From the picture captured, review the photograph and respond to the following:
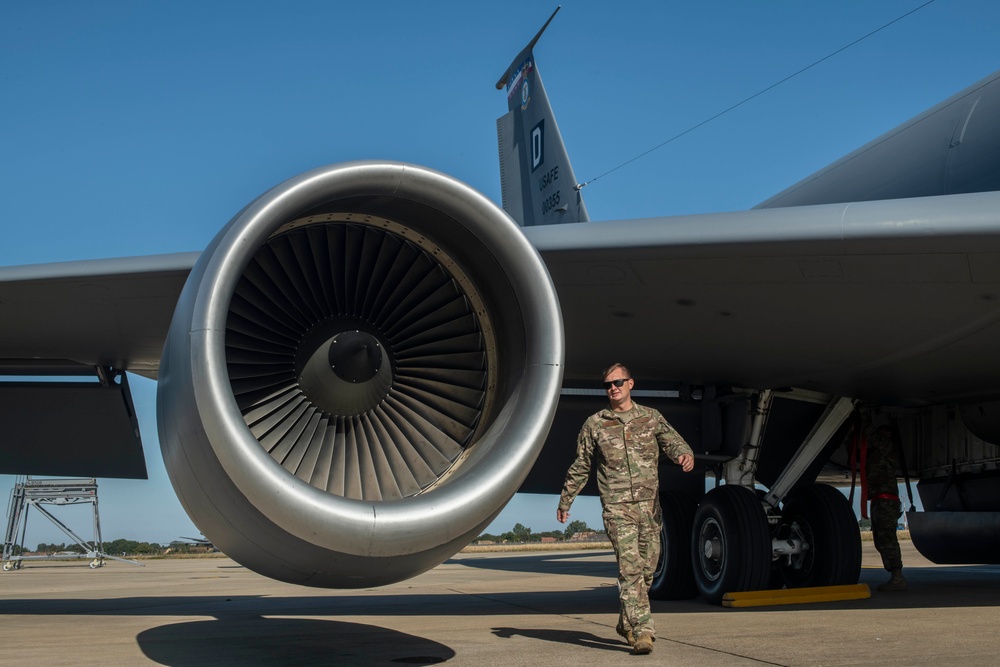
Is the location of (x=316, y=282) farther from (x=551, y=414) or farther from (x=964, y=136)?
(x=964, y=136)

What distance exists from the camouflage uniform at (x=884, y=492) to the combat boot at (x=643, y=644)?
4.28 m

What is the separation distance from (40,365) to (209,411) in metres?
3.62

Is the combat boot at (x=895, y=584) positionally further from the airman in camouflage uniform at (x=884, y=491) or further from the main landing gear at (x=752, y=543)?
the main landing gear at (x=752, y=543)

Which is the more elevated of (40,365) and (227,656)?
(40,365)

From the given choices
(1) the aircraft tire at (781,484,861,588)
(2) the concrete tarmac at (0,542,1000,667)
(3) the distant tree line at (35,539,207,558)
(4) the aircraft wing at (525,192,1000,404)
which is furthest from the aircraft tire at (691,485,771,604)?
(3) the distant tree line at (35,539,207,558)

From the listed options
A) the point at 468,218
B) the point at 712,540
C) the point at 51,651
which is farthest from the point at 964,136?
the point at 51,651

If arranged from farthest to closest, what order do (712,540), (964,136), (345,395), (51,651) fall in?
(712,540), (964,136), (51,651), (345,395)

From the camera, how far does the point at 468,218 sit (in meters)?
4.09

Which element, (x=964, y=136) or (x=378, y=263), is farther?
(x=964, y=136)

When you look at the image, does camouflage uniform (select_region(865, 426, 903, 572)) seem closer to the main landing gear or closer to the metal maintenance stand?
the main landing gear

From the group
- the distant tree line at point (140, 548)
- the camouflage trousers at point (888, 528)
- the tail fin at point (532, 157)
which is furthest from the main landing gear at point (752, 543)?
the distant tree line at point (140, 548)

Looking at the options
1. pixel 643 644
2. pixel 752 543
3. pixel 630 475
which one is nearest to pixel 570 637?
pixel 643 644

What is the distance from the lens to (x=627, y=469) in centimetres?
491

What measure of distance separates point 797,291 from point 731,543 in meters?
2.48
